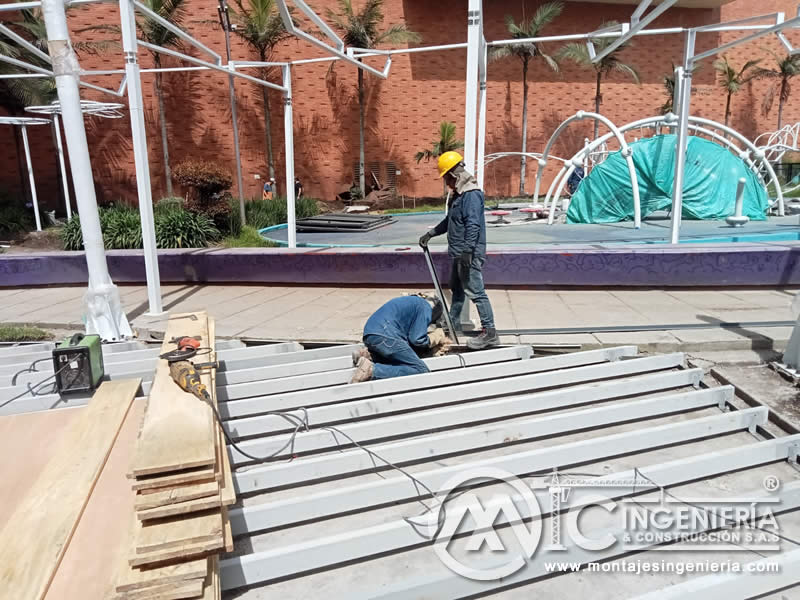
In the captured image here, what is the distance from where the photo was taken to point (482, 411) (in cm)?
418

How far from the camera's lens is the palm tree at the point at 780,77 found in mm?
Answer: 28875

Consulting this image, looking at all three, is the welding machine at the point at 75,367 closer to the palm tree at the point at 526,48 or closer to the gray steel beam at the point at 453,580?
the gray steel beam at the point at 453,580

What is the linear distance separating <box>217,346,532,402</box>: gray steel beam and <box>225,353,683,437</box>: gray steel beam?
11.1 inches

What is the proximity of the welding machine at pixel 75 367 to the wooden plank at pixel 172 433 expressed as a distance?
137 centimetres

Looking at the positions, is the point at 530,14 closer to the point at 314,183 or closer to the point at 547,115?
the point at 547,115

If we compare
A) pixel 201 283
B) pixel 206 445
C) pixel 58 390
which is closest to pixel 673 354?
pixel 206 445

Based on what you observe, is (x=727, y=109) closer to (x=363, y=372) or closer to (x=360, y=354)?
(x=360, y=354)

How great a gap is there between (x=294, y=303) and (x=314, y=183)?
2036 centimetres

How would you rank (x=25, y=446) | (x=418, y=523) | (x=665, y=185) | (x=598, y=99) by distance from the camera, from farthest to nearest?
(x=598, y=99), (x=665, y=185), (x=25, y=446), (x=418, y=523)

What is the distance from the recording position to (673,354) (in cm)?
514

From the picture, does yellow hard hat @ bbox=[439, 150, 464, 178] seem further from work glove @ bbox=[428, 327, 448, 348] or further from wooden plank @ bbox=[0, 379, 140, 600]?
wooden plank @ bbox=[0, 379, 140, 600]

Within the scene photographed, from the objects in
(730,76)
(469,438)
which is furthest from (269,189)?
(730,76)

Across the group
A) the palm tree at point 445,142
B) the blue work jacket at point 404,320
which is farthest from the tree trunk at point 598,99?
the blue work jacket at point 404,320

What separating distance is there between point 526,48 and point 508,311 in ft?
76.3
